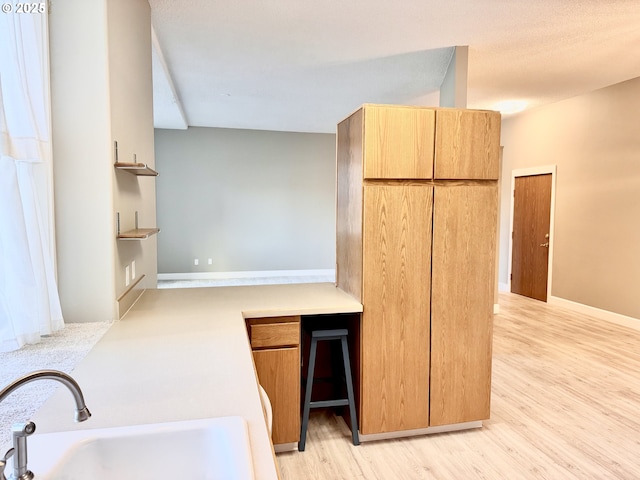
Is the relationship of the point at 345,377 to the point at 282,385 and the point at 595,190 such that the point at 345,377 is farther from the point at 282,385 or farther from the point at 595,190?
the point at 595,190

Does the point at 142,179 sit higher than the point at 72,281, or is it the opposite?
Answer: the point at 142,179

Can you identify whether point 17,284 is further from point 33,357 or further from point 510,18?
point 510,18

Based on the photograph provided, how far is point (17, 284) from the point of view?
4.93ft

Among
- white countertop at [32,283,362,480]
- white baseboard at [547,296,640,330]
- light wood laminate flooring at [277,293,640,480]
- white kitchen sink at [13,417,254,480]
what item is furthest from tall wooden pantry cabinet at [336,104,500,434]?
Answer: white baseboard at [547,296,640,330]

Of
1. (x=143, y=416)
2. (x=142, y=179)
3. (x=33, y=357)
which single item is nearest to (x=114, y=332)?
(x=33, y=357)

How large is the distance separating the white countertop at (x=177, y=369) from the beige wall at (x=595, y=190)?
164 inches

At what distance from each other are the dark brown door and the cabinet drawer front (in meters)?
5.01

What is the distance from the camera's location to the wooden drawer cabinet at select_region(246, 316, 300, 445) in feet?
7.29

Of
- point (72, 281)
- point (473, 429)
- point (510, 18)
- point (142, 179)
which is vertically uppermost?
point (510, 18)

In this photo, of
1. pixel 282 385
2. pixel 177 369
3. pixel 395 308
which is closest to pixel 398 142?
pixel 395 308

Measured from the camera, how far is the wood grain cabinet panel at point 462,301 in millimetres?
2408

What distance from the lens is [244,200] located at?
25.9ft

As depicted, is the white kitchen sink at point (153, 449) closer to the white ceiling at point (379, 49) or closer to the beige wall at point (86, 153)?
the beige wall at point (86, 153)

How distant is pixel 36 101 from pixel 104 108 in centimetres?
30
